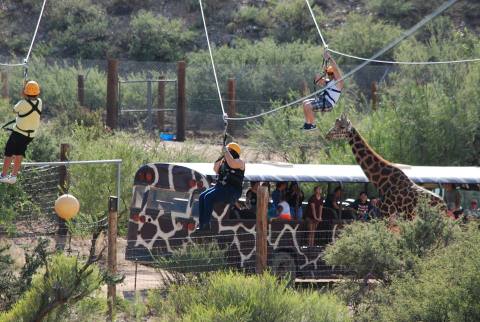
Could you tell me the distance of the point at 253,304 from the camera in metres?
13.5

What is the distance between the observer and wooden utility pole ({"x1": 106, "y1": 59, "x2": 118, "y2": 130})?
30359 mm

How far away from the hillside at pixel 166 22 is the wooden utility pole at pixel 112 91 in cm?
1882

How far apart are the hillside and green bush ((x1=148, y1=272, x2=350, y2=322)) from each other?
121 feet

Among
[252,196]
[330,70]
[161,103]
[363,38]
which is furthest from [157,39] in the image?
[330,70]

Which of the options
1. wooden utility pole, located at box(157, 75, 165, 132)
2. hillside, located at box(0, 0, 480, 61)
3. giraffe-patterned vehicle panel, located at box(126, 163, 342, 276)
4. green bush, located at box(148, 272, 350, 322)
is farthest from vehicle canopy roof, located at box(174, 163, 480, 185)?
hillside, located at box(0, 0, 480, 61)

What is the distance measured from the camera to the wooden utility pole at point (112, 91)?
30.4 m

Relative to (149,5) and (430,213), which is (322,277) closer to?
(430,213)

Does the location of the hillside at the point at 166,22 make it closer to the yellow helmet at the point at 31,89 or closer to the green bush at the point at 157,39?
the green bush at the point at 157,39

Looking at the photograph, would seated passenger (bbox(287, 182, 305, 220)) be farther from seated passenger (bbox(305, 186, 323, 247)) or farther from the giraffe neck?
the giraffe neck

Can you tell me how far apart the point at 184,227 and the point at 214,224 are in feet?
1.68

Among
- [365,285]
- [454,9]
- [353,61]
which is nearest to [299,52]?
[353,61]

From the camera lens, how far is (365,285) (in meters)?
16.1

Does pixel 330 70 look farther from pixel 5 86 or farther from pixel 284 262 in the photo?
pixel 5 86

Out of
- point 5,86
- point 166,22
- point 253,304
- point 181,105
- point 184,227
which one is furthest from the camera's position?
point 166,22
